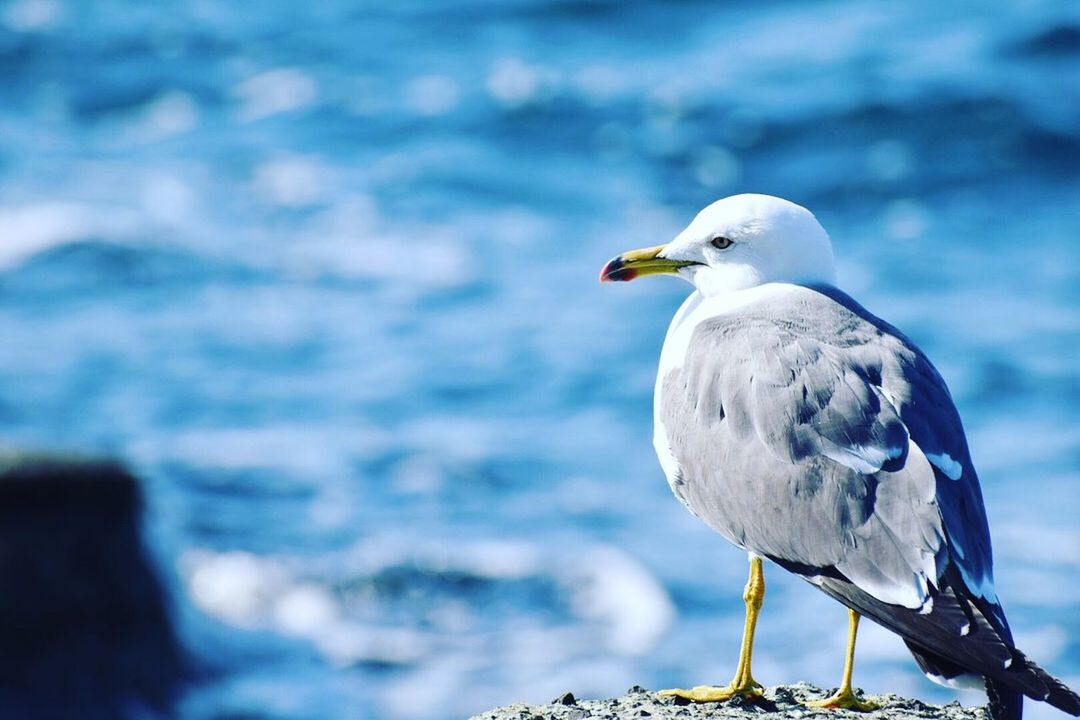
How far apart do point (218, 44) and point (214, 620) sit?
13.1 m

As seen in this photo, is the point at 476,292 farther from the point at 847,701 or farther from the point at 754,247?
the point at 847,701

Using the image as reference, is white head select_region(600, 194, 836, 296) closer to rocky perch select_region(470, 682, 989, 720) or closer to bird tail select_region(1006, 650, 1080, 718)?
rocky perch select_region(470, 682, 989, 720)

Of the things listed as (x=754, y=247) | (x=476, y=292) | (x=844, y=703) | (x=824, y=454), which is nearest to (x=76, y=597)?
(x=754, y=247)

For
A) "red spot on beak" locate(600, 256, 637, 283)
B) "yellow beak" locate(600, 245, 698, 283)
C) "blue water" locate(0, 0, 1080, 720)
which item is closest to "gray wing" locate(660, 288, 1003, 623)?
"yellow beak" locate(600, 245, 698, 283)

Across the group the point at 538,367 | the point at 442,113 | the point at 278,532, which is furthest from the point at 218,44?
the point at 278,532

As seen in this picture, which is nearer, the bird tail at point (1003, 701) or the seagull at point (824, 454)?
the bird tail at point (1003, 701)

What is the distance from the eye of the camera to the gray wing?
4.83 m

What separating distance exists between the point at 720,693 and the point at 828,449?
843mm

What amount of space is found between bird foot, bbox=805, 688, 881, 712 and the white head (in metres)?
1.44

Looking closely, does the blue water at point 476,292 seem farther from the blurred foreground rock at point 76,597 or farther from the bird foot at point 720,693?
the bird foot at point 720,693

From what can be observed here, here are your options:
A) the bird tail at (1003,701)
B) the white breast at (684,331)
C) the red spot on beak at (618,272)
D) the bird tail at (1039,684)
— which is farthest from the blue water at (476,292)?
the bird tail at (1039,684)

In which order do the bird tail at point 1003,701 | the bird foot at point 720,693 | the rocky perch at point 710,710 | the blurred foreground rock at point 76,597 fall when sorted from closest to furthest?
the bird tail at point 1003,701 → the rocky perch at point 710,710 → the bird foot at point 720,693 → the blurred foreground rock at point 76,597

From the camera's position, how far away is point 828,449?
511cm

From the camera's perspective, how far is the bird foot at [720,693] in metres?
5.29
